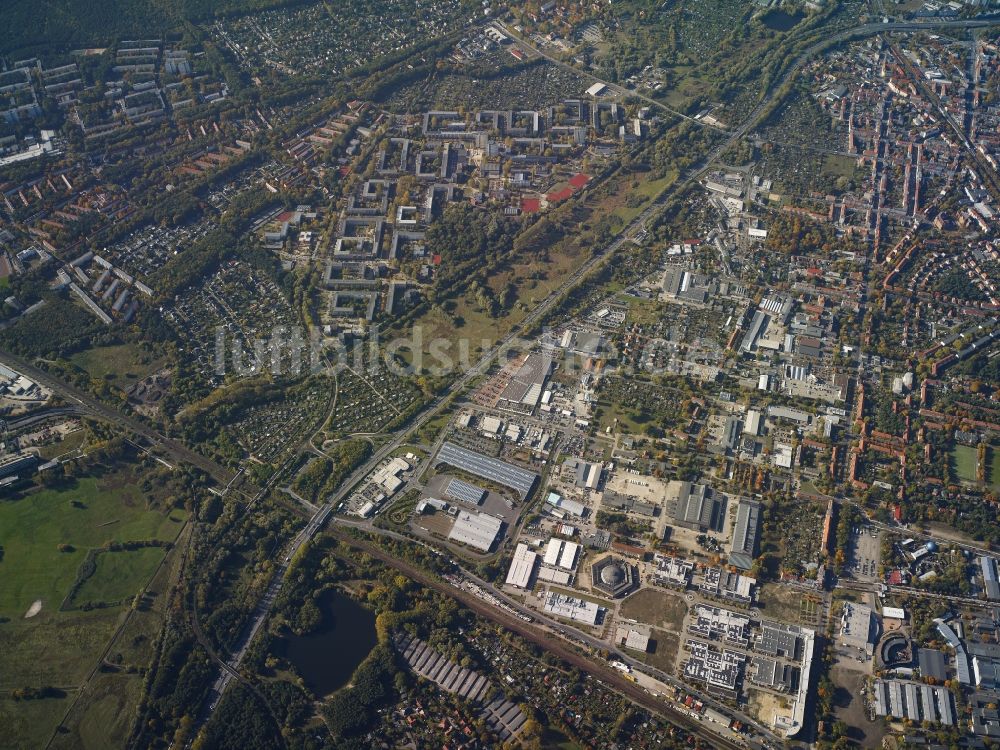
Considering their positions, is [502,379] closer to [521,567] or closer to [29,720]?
[521,567]

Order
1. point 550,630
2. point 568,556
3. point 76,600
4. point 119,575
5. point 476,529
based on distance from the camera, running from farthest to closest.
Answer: point 476,529
point 119,575
point 76,600
point 568,556
point 550,630

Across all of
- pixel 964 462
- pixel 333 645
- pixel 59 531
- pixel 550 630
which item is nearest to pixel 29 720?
pixel 59 531

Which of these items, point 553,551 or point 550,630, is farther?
point 553,551

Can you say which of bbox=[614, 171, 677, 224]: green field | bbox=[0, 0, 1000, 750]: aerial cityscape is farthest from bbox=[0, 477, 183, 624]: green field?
bbox=[614, 171, 677, 224]: green field

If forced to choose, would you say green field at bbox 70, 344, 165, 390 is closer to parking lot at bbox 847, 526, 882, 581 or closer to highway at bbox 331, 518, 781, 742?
highway at bbox 331, 518, 781, 742

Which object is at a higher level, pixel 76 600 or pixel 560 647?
pixel 560 647

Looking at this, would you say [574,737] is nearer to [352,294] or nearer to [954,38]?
[352,294]

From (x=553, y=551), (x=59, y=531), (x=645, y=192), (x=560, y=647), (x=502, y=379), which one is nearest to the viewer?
(x=560, y=647)
